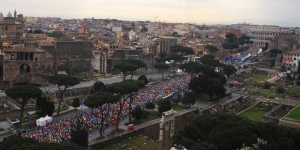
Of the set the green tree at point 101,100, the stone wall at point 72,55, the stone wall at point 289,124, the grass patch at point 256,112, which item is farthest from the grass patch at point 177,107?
the stone wall at point 72,55

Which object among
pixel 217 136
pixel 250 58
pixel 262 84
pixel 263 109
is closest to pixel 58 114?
pixel 217 136

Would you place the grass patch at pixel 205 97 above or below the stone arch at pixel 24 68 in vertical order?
below

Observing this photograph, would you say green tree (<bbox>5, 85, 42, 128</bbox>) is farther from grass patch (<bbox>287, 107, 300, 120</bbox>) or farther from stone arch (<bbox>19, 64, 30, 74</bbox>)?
grass patch (<bbox>287, 107, 300, 120</bbox>)

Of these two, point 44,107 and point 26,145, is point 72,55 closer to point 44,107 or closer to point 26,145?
point 44,107

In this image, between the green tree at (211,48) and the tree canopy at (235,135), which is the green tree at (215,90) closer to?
the tree canopy at (235,135)

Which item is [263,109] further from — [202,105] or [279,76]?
[279,76]

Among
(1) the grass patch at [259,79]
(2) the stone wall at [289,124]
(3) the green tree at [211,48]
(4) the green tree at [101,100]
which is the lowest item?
(2) the stone wall at [289,124]

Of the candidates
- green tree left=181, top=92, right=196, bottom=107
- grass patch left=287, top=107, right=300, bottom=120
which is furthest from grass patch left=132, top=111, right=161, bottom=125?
grass patch left=287, top=107, right=300, bottom=120
